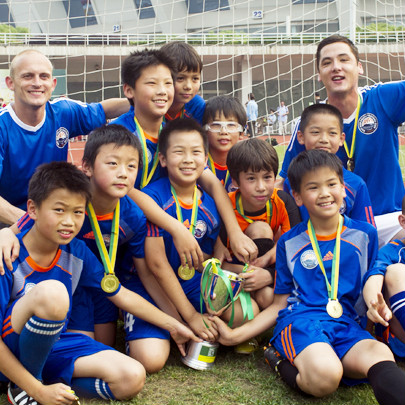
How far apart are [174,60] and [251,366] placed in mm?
1838

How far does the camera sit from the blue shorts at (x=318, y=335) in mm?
2033

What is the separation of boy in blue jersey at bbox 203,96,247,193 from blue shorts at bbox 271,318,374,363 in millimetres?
1224

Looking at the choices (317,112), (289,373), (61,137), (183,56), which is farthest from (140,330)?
(183,56)

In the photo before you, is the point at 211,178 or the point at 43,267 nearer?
the point at 43,267

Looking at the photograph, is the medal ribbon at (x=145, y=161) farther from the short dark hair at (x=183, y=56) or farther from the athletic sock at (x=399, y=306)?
the athletic sock at (x=399, y=306)

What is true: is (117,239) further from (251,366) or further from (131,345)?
(251,366)

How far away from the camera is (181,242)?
2404 millimetres

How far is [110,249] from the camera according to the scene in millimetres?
2328

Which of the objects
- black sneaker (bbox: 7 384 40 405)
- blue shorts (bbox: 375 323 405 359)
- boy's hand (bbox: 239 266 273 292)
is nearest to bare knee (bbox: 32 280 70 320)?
black sneaker (bbox: 7 384 40 405)

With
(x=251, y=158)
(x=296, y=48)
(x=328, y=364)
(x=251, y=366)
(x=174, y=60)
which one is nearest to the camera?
(x=328, y=364)

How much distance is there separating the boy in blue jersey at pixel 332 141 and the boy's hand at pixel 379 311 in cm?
77

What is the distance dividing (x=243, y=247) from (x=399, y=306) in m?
0.76

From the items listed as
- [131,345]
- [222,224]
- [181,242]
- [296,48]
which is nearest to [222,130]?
[222,224]

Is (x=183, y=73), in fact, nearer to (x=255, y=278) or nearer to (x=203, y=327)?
(x=255, y=278)
